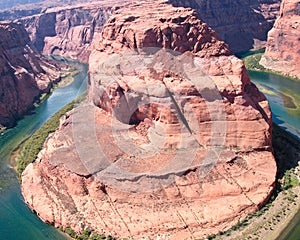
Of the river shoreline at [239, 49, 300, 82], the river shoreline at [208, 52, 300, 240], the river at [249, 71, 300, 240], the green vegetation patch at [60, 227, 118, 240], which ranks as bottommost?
the river shoreline at [239, 49, 300, 82]

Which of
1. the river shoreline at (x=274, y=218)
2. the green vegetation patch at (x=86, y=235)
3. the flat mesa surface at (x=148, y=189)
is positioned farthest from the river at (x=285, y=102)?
the green vegetation patch at (x=86, y=235)

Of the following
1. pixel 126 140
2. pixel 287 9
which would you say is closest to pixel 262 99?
pixel 126 140

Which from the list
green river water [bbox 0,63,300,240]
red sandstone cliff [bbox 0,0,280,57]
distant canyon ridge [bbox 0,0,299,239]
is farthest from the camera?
red sandstone cliff [bbox 0,0,280,57]

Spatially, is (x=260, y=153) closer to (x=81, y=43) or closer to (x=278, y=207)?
(x=278, y=207)

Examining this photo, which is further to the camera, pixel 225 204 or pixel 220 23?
pixel 220 23

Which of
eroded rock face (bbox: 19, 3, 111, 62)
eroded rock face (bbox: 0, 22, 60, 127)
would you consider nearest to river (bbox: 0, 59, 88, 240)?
eroded rock face (bbox: 0, 22, 60, 127)

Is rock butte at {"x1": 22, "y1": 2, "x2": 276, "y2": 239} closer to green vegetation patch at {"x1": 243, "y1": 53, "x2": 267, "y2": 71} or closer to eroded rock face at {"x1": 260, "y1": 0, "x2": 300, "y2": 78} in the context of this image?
eroded rock face at {"x1": 260, "y1": 0, "x2": 300, "y2": 78}

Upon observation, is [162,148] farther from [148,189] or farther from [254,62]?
[254,62]

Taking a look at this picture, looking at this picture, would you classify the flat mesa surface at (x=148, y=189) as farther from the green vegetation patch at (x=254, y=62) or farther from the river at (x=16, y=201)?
the green vegetation patch at (x=254, y=62)
